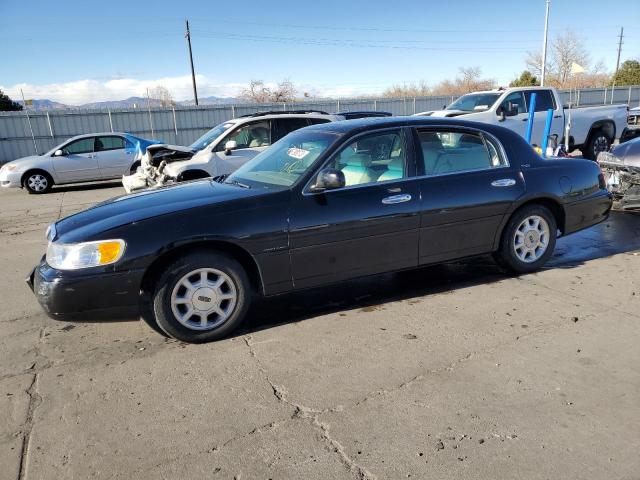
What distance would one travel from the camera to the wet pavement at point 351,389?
102 inches

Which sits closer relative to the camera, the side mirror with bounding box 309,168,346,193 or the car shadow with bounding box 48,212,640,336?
the side mirror with bounding box 309,168,346,193

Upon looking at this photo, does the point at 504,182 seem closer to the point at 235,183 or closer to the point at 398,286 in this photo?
the point at 398,286

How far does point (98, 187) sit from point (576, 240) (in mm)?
12500

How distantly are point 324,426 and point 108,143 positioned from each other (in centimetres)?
1326

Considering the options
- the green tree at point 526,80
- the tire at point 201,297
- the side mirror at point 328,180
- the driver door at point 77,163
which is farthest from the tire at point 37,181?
the green tree at point 526,80

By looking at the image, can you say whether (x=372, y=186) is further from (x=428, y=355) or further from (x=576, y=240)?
(x=576, y=240)

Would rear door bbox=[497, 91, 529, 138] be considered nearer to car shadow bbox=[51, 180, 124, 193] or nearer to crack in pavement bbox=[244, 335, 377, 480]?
car shadow bbox=[51, 180, 124, 193]

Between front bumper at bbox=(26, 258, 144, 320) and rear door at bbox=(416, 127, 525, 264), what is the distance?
244 cm

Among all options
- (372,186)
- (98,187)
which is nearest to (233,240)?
(372,186)

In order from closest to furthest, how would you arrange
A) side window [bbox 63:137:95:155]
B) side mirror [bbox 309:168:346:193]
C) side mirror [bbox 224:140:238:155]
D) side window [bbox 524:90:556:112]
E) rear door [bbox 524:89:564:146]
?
side mirror [bbox 309:168:346:193] < side mirror [bbox 224:140:238:155] < rear door [bbox 524:89:564:146] < side window [bbox 524:90:556:112] < side window [bbox 63:137:95:155]

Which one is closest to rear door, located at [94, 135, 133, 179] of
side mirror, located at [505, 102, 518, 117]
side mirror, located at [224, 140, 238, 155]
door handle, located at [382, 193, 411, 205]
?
side mirror, located at [224, 140, 238, 155]

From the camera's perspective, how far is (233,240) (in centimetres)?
387

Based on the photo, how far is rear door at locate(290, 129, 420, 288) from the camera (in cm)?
412

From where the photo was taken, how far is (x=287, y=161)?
4.64m
